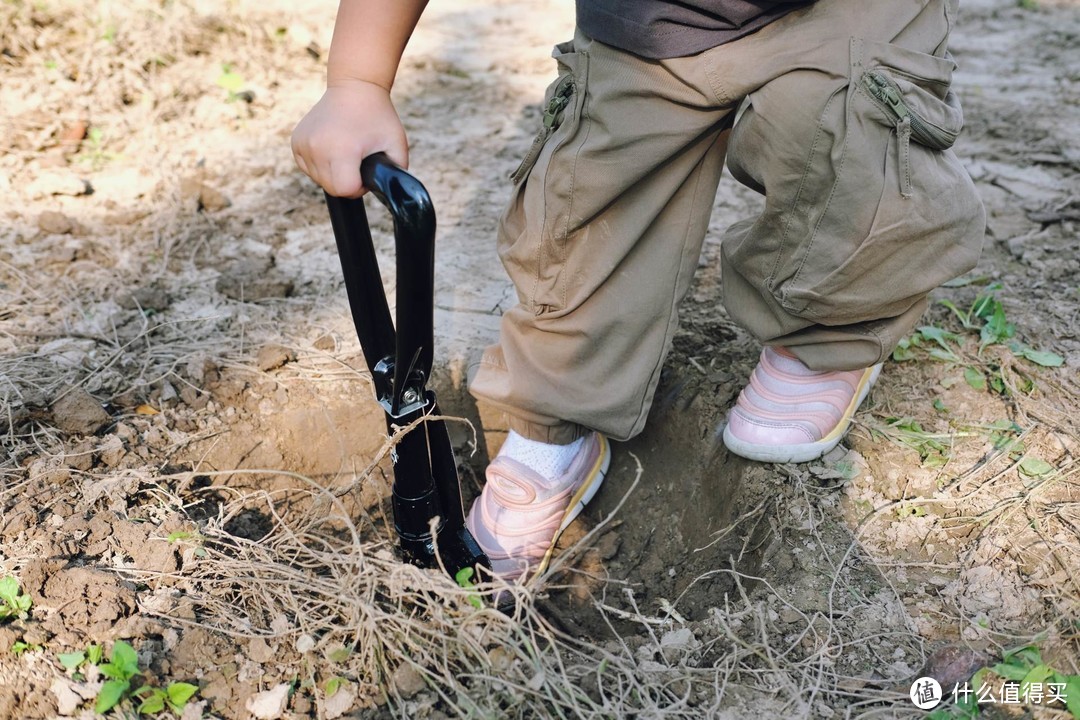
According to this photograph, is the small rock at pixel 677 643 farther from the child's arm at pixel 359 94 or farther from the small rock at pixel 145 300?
the small rock at pixel 145 300

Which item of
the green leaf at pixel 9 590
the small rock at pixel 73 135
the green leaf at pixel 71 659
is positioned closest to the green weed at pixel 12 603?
the green leaf at pixel 9 590

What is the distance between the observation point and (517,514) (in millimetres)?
1823

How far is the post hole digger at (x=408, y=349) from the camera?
1.21 m

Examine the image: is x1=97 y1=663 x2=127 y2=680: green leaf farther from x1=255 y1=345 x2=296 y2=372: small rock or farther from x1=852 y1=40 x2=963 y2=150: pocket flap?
x1=852 y1=40 x2=963 y2=150: pocket flap

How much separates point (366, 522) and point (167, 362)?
0.63 meters

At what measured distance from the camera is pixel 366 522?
73.9 inches

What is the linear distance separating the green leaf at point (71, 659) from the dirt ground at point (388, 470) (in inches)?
0.6

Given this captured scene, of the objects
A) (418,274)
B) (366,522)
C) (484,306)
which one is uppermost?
(418,274)

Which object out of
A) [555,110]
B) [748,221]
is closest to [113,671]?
[555,110]

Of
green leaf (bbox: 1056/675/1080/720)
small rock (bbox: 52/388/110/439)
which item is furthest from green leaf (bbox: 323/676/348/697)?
green leaf (bbox: 1056/675/1080/720)

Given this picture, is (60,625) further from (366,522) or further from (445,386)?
(445,386)

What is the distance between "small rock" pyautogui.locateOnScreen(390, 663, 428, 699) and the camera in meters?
1.33

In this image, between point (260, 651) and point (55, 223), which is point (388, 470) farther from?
point (55, 223)

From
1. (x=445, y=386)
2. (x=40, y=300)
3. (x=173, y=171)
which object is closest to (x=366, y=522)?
(x=445, y=386)
